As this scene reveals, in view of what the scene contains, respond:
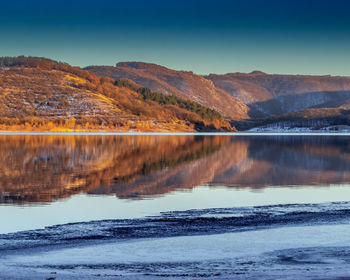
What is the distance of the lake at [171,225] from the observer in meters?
11.8

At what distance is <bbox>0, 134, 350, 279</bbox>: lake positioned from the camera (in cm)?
1178

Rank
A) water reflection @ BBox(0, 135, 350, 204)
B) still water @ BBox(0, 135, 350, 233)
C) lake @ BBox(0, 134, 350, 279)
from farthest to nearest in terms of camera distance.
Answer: water reflection @ BBox(0, 135, 350, 204) → still water @ BBox(0, 135, 350, 233) → lake @ BBox(0, 134, 350, 279)

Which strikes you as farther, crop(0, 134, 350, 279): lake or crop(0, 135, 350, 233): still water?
crop(0, 135, 350, 233): still water

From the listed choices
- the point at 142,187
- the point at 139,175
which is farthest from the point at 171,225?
the point at 139,175

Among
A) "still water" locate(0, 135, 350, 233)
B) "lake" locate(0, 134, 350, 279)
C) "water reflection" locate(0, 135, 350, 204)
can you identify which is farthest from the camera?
"water reflection" locate(0, 135, 350, 204)

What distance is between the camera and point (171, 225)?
17297mm

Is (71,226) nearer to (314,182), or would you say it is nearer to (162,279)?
(162,279)

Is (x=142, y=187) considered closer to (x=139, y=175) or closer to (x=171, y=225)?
(x=139, y=175)

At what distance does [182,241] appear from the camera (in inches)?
583

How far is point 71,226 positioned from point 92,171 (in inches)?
829

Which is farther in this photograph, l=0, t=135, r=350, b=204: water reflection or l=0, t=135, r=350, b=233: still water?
l=0, t=135, r=350, b=204: water reflection

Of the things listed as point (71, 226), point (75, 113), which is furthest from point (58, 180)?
point (75, 113)

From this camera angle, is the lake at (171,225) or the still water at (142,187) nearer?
the lake at (171,225)

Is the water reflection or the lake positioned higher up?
the water reflection
